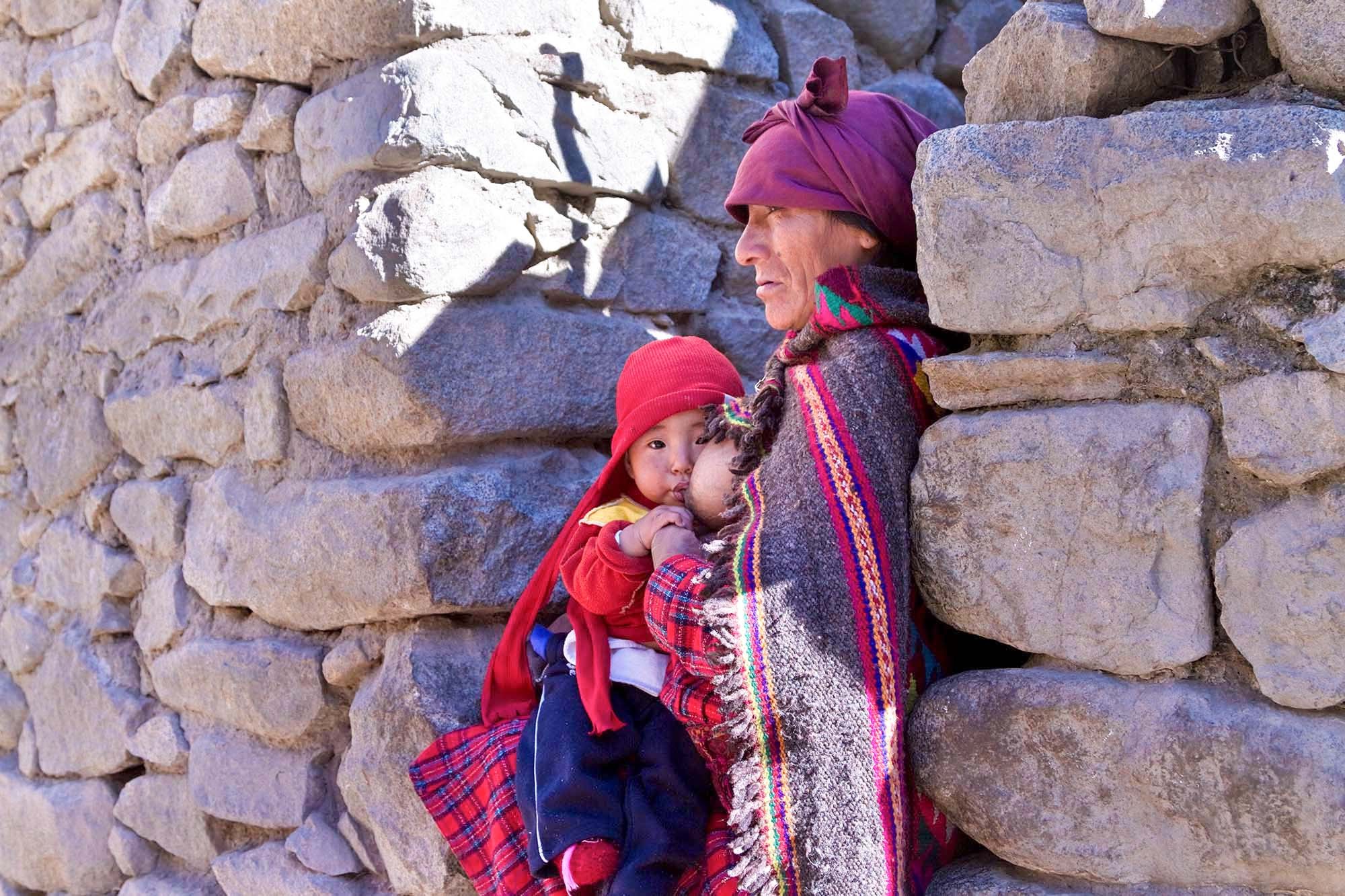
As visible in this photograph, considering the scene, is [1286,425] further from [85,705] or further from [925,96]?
[85,705]

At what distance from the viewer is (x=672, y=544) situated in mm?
1603

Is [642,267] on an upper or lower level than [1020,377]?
lower

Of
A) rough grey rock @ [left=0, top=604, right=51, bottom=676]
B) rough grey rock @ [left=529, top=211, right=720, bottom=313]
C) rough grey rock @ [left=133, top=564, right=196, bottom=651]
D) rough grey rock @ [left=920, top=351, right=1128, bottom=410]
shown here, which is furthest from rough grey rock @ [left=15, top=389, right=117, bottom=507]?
rough grey rock @ [left=920, top=351, right=1128, bottom=410]

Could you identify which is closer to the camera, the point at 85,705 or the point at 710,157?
the point at 710,157

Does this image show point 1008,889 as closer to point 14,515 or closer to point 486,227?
point 486,227

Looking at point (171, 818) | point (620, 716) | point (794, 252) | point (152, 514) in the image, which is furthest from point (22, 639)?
point (794, 252)

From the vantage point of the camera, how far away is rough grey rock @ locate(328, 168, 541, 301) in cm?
198

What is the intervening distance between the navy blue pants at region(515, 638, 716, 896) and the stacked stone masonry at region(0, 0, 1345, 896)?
329mm

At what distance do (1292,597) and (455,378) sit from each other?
1.28m

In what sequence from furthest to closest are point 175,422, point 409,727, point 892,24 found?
point 892,24 → point 175,422 → point 409,727

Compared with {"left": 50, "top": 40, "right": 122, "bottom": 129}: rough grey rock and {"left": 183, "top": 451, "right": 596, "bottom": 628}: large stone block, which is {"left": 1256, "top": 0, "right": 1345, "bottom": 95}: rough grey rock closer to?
{"left": 183, "top": 451, "right": 596, "bottom": 628}: large stone block

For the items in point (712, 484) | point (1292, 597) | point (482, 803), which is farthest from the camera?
point (482, 803)

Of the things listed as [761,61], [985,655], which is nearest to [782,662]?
[985,655]

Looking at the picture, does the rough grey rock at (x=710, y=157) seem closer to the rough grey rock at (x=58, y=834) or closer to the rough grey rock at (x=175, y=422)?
the rough grey rock at (x=175, y=422)
